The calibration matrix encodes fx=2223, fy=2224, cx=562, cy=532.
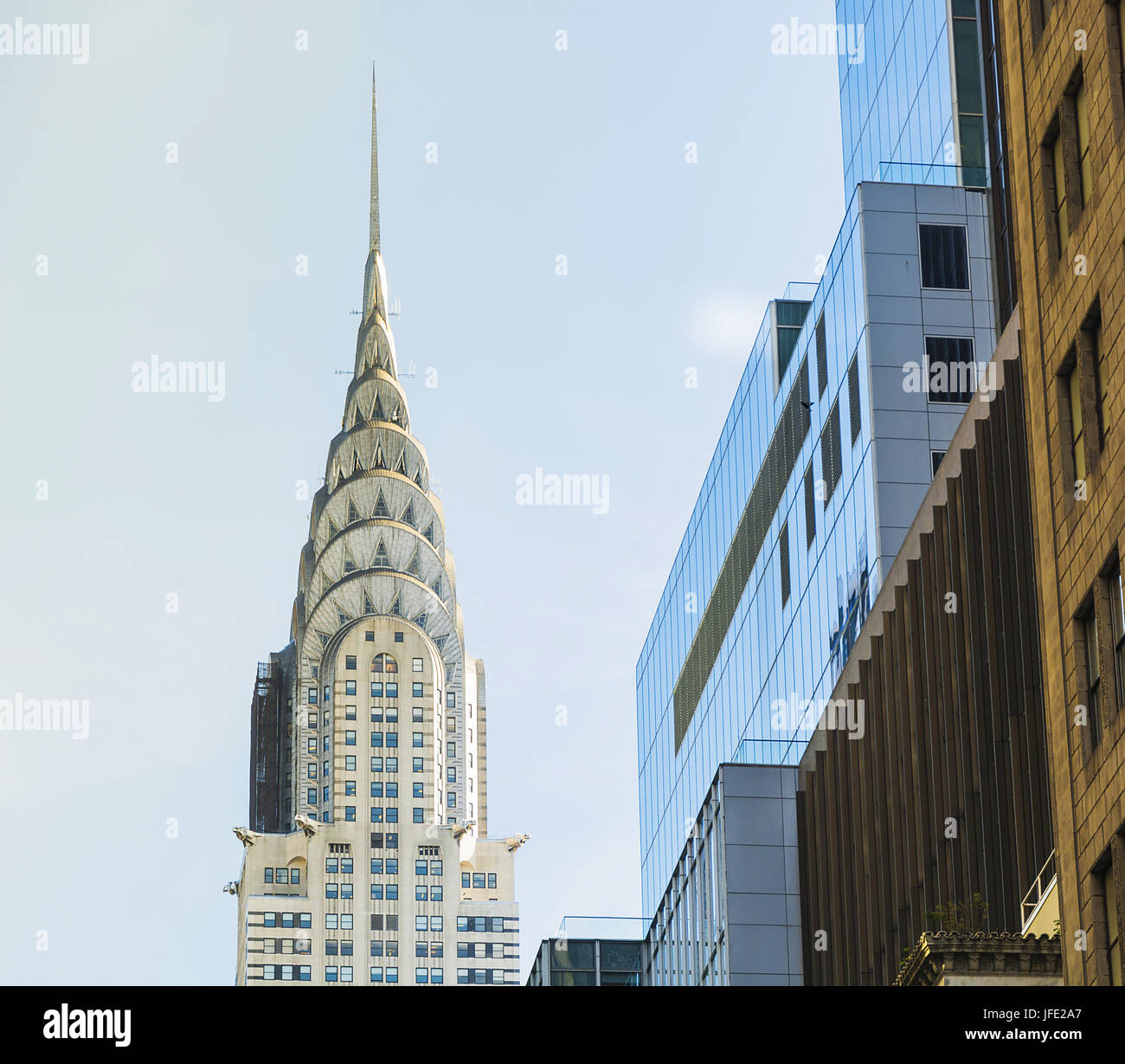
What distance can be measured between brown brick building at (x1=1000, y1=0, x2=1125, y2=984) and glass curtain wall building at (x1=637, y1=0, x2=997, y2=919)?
82.4 feet

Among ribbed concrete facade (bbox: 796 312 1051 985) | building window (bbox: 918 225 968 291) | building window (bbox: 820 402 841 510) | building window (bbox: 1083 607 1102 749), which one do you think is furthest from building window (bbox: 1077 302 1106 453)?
building window (bbox: 820 402 841 510)

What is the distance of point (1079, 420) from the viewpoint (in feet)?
118

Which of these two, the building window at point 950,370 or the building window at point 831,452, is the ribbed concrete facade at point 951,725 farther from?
the building window at point 831,452

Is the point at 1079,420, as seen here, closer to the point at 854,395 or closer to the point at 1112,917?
the point at 1112,917

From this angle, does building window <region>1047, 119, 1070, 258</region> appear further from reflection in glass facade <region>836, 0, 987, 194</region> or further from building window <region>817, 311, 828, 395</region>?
building window <region>817, 311, 828, 395</region>

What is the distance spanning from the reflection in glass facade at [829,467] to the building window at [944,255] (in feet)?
0.19

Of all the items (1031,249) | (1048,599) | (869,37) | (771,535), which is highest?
(869,37)

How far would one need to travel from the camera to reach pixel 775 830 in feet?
226

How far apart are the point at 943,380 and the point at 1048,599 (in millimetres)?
29746

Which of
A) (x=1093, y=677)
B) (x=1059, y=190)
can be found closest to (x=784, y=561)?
(x=1059, y=190)

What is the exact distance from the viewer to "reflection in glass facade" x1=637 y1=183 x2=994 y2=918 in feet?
213
